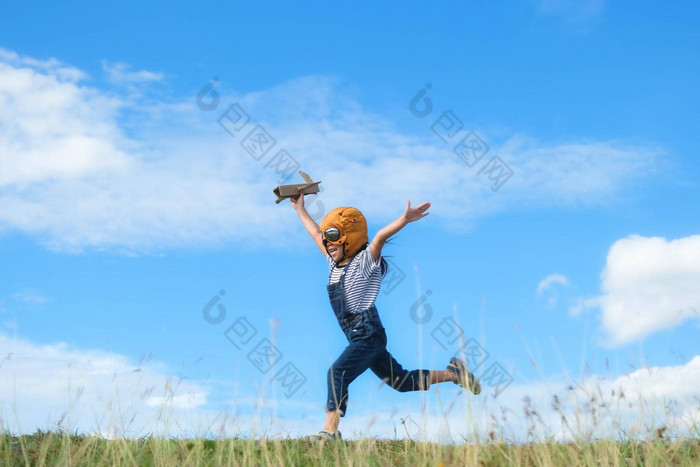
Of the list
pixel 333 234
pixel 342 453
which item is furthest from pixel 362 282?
pixel 342 453

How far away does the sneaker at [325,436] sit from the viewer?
21.1ft

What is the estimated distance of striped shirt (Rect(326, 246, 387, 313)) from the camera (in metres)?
7.11

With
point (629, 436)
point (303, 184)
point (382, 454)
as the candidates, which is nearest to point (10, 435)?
point (382, 454)

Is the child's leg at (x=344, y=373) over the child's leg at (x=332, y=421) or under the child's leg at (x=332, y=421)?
over

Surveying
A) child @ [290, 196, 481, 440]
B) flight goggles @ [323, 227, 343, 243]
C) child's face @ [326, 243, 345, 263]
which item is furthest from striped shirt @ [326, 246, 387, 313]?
flight goggles @ [323, 227, 343, 243]

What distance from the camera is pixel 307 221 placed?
8.21 metres

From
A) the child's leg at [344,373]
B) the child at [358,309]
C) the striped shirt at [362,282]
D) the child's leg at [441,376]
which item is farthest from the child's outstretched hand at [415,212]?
the child's leg at [441,376]

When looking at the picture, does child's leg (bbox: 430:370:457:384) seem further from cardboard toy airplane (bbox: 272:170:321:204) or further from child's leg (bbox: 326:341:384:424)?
cardboard toy airplane (bbox: 272:170:321:204)

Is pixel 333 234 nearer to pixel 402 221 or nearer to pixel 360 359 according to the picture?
pixel 402 221

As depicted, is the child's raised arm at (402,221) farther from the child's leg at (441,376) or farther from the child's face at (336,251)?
the child's leg at (441,376)

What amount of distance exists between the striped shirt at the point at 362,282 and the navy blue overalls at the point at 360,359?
0.20 feet

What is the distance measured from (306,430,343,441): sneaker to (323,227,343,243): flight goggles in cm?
205

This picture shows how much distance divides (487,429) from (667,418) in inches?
72.4

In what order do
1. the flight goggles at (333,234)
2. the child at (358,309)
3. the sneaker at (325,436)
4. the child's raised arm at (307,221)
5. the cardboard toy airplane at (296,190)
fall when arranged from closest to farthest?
the sneaker at (325,436)
the child at (358,309)
the flight goggles at (333,234)
the child's raised arm at (307,221)
the cardboard toy airplane at (296,190)
